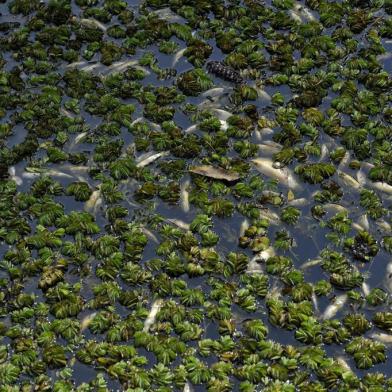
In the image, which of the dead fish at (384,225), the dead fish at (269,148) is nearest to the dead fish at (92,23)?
the dead fish at (269,148)

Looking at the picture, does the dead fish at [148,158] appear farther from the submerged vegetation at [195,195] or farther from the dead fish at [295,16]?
the dead fish at [295,16]

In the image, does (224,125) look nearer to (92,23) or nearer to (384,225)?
(384,225)

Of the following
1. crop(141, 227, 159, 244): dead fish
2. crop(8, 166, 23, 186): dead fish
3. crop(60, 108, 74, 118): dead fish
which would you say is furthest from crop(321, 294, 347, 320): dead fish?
crop(60, 108, 74, 118): dead fish

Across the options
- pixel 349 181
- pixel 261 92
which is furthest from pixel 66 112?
pixel 349 181

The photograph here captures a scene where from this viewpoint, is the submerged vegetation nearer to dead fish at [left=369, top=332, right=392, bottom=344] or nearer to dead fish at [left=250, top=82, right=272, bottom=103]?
dead fish at [left=250, top=82, right=272, bottom=103]

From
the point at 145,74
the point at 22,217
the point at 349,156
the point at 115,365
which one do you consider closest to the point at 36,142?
the point at 22,217

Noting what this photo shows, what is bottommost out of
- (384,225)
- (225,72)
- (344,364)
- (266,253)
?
(344,364)
